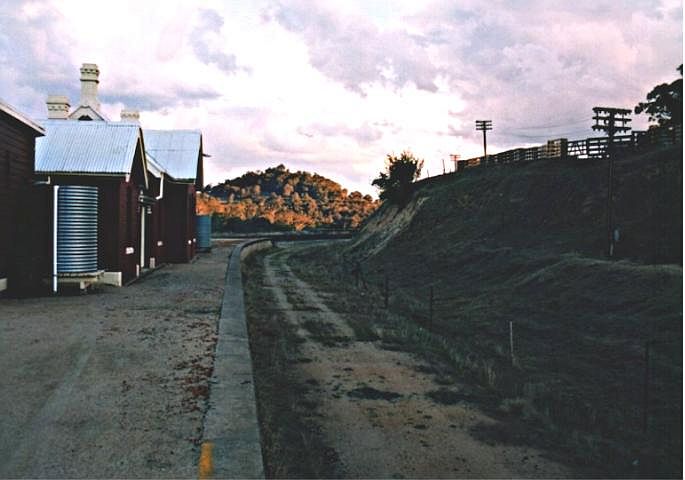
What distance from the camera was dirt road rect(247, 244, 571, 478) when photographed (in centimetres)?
481

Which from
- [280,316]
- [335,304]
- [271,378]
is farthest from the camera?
[335,304]

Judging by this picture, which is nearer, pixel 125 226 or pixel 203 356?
pixel 203 356

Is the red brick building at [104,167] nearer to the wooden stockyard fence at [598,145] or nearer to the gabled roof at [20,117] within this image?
the gabled roof at [20,117]

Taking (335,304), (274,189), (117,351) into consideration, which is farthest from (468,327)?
(274,189)

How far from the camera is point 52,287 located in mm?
14094

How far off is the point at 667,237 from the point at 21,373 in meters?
20.3

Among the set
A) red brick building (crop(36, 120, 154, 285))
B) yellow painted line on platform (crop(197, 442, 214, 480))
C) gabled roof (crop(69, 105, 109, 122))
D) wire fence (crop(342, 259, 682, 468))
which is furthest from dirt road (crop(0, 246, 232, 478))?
gabled roof (crop(69, 105, 109, 122))

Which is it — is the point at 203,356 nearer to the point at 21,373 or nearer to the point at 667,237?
the point at 21,373

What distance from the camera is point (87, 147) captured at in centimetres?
1602

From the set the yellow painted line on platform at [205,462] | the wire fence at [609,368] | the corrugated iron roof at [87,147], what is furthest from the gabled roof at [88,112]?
the yellow painted line on platform at [205,462]

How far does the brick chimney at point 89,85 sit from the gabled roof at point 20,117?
954cm

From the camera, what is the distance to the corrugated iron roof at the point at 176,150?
84.3 feet

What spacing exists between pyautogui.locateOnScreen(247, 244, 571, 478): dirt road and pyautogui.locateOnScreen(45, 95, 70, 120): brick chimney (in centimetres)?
1652

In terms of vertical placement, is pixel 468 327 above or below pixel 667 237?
below
